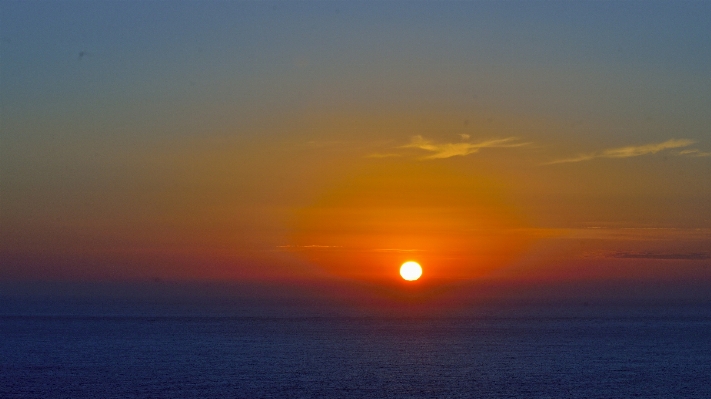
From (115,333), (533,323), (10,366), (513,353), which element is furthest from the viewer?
(533,323)

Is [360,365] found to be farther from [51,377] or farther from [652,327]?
[652,327]

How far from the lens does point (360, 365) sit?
6594cm

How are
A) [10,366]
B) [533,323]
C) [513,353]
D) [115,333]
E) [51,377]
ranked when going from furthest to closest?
[533,323] < [115,333] < [513,353] < [10,366] < [51,377]

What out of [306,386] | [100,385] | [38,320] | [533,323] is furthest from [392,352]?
[38,320]

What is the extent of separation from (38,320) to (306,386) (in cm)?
10155

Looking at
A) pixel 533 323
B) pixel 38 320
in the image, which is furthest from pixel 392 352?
pixel 38 320

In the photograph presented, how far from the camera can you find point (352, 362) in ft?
224

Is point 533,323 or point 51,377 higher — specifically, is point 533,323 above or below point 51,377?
above

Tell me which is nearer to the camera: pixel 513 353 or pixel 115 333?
pixel 513 353

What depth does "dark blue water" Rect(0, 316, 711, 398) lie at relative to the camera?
171ft

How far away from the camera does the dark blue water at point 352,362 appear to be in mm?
52062

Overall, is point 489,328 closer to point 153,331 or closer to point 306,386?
point 153,331

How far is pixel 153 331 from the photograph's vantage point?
108875mm

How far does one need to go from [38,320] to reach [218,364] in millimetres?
86002
